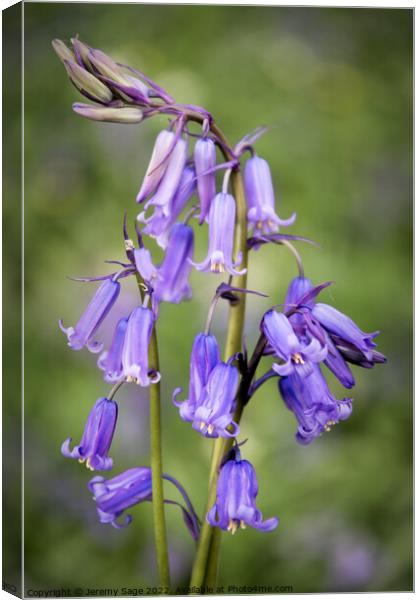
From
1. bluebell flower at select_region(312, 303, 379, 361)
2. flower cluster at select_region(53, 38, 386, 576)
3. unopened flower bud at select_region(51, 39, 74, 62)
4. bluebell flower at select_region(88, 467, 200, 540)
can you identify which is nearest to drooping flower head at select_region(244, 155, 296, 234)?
flower cluster at select_region(53, 38, 386, 576)

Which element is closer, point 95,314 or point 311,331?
point 311,331

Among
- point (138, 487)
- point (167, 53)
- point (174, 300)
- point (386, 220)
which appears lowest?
point (138, 487)

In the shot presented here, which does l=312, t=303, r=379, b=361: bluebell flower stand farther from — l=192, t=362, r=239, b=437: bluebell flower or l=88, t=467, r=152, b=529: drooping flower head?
l=88, t=467, r=152, b=529: drooping flower head

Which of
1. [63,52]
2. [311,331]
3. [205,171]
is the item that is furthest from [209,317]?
[63,52]

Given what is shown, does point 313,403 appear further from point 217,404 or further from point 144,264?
point 144,264

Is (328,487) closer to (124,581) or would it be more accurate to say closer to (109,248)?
(124,581)

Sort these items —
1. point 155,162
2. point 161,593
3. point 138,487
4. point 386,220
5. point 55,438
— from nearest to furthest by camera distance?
point 155,162
point 138,487
point 161,593
point 55,438
point 386,220

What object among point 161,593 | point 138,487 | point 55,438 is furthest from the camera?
point 55,438

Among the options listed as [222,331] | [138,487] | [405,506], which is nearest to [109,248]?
[222,331]

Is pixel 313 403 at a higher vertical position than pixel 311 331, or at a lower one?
lower
